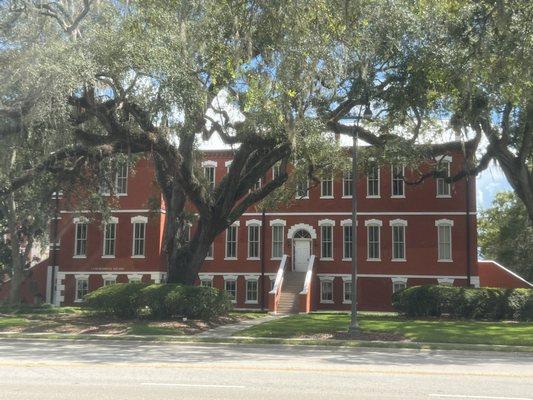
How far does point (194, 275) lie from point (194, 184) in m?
4.31

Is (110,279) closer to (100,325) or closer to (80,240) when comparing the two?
(80,240)

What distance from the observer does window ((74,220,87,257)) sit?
3951cm

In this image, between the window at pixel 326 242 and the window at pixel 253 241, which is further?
the window at pixel 253 241

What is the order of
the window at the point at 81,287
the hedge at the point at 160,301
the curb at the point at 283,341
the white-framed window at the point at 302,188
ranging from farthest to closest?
the window at the point at 81,287 < the white-framed window at the point at 302,188 < the hedge at the point at 160,301 < the curb at the point at 283,341

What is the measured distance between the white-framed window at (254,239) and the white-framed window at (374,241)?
710 centimetres

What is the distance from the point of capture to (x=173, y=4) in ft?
38.8

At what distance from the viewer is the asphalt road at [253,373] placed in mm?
8586

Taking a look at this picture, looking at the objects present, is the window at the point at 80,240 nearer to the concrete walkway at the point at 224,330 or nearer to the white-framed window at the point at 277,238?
the white-framed window at the point at 277,238

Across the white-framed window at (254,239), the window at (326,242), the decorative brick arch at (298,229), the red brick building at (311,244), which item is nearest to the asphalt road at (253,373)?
the red brick building at (311,244)

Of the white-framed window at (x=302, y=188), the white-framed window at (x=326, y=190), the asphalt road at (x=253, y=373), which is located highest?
the white-framed window at (x=326, y=190)

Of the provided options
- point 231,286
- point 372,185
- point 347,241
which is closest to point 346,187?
point 372,185

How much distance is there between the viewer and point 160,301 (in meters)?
21.8

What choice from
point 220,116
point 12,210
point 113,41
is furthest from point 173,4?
point 12,210

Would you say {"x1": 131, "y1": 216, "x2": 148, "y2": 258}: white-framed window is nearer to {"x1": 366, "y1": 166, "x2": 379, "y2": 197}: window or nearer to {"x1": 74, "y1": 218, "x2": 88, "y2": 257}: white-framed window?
{"x1": 74, "y1": 218, "x2": 88, "y2": 257}: white-framed window
